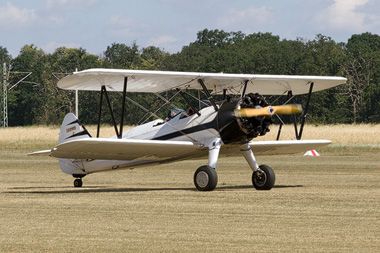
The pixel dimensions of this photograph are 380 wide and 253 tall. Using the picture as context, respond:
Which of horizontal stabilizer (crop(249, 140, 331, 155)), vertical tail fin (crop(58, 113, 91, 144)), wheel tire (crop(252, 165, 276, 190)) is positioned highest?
vertical tail fin (crop(58, 113, 91, 144))

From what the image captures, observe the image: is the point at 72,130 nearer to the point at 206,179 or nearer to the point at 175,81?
the point at 175,81

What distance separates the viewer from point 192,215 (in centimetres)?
1105

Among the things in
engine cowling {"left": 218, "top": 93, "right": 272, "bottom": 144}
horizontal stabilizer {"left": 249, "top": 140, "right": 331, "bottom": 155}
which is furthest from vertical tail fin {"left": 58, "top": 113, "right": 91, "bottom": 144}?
horizontal stabilizer {"left": 249, "top": 140, "right": 331, "bottom": 155}

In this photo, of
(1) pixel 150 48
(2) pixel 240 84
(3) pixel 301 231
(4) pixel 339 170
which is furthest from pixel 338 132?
(1) pixel 150 48

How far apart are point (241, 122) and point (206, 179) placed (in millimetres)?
1399

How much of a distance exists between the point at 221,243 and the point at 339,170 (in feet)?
50.2

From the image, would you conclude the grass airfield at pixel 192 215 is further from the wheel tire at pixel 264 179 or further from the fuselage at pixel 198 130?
the fuselage at pixel 198 130

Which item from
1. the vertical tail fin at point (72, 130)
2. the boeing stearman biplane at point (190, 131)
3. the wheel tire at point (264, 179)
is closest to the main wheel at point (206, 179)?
the boeing stearman biplane at point (190, 131)

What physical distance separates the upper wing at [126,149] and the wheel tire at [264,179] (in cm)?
129

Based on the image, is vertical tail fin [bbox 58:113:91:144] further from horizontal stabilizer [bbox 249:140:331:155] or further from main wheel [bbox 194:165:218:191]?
horizontal stabilizer [bbox 249:140:331:155]

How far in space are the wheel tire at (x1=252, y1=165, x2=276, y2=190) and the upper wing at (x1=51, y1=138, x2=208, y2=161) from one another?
1294mm

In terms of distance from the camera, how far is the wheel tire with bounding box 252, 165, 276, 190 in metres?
16.0

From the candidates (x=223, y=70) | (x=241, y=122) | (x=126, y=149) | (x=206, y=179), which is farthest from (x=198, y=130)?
(x=223, y=70)

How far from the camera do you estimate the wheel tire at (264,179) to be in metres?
16.0
